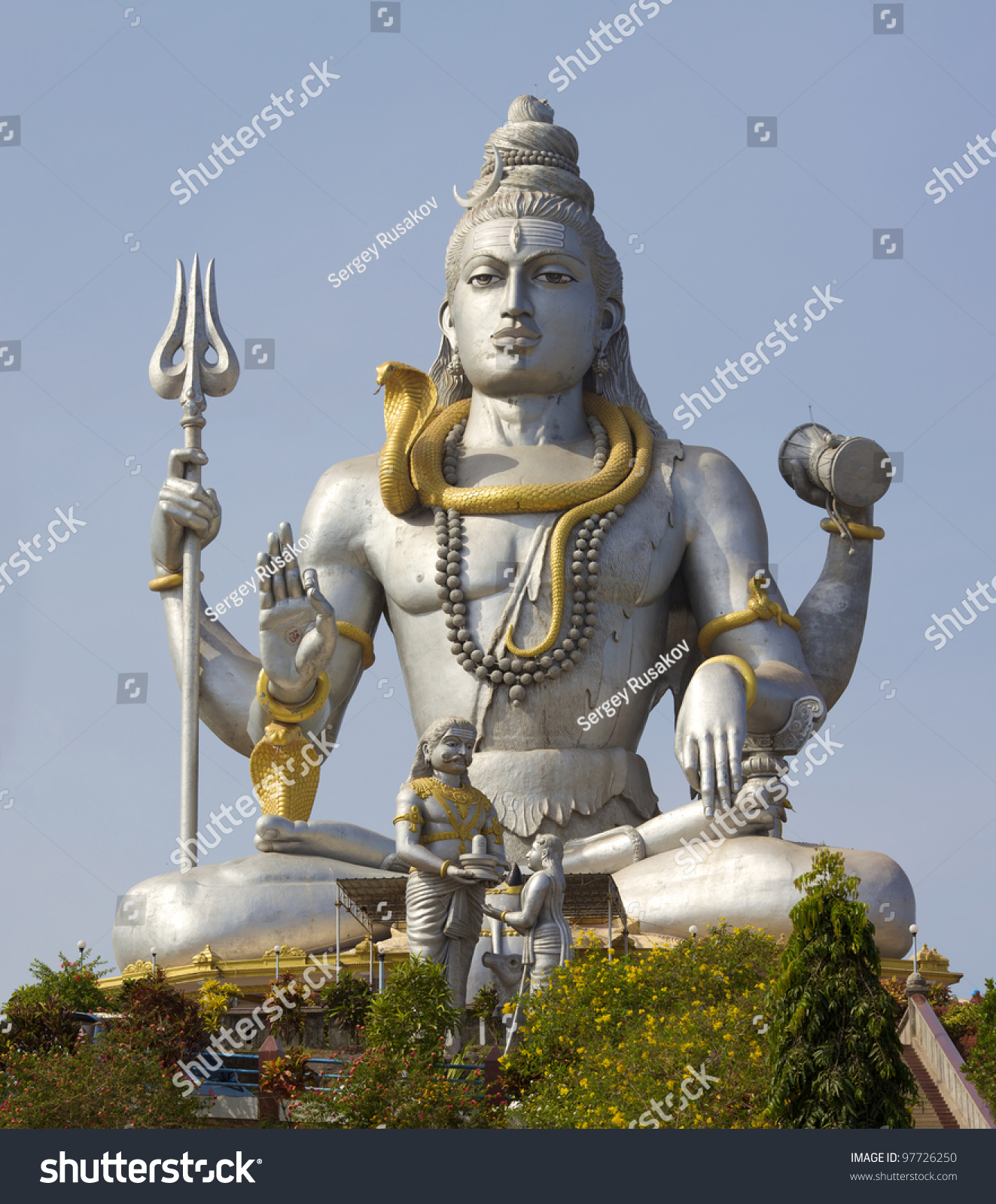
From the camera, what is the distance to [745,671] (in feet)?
51.5

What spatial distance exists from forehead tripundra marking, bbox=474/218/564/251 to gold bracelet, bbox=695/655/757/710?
334cm

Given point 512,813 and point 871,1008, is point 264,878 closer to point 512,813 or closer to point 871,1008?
point 512,813

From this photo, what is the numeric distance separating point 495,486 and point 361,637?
1562 mm

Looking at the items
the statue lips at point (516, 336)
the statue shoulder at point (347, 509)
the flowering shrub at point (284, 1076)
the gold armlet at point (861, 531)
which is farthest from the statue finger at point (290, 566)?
the gold armlet at point (861, 531)

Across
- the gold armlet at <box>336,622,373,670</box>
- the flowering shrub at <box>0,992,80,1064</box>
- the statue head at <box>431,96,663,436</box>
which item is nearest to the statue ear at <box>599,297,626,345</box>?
the statue head at <box>431,96,663,436</box>

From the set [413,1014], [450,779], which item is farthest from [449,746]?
[413,1014]

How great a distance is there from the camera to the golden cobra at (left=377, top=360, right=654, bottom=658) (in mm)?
16344

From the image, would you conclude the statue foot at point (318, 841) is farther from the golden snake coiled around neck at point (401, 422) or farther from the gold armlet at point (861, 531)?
the gold armlet at point (861, 531)

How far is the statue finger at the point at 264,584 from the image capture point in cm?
Answer: 1502

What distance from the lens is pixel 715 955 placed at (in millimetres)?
13070

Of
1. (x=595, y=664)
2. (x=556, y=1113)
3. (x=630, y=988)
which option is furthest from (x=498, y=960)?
(x=595, y=664)

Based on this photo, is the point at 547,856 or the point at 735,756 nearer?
the point at 547,856

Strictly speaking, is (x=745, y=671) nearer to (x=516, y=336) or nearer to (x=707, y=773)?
(x=707, y=773)

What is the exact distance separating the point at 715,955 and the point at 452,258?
20.9ft
